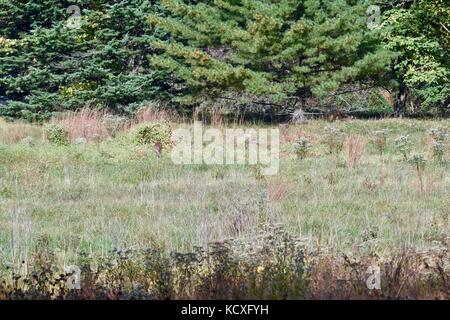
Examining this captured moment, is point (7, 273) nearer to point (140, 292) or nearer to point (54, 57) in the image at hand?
point (140, 292)

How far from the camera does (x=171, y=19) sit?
1784 centimetres

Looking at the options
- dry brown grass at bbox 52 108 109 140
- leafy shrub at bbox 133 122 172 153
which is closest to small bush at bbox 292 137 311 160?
leafy shrub at bbox 133 122 172 153

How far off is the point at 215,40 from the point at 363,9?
377 centimetres

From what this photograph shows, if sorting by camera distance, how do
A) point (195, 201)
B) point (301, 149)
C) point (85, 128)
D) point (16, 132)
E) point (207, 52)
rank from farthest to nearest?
point (207, 52) < point (16, 132) < point (85, 128) < point (301, 149) < point (195, 201)

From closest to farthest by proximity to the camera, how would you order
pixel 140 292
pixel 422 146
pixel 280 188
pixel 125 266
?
1. pixel 140 292
2. pixel 125 266
3. pixel 280 188
4. pixel 422 146

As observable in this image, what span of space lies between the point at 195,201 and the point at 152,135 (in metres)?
4.71

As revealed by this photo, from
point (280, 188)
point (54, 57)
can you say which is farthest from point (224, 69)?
point (280, 188)

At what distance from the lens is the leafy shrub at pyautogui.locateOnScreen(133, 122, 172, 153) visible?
12.8 meters

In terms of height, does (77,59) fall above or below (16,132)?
above

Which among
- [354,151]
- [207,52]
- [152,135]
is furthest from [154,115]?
[354,151]

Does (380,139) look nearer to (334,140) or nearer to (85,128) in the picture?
(334,140)

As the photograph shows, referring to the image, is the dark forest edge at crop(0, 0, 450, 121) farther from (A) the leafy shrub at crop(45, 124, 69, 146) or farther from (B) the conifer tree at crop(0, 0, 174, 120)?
(A) the leafy shrub at crop(45, 124, 69, 146)

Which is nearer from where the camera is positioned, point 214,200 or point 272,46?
point 214,200

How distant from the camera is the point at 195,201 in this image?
8.30m
